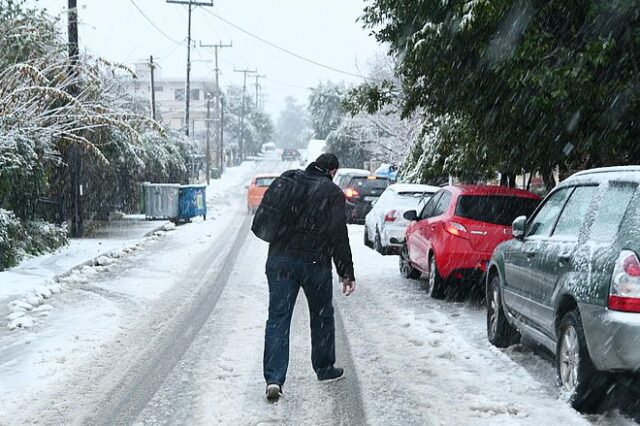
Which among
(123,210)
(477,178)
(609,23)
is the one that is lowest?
(123,210)

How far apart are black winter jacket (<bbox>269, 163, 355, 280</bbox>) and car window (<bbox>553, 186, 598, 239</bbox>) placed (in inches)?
68.1

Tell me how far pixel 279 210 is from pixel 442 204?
5.60 meters

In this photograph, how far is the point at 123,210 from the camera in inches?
1021

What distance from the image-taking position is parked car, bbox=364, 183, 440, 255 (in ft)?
50.8

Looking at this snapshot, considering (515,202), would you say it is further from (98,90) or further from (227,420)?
(98,90)

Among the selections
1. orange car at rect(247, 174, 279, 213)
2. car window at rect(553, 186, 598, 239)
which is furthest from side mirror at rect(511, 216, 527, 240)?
orange car at rect(247, 174, 279, 213)

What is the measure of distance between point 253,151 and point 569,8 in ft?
338

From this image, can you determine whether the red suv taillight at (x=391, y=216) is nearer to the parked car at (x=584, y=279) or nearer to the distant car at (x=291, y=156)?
the parked car at (x=584, y=279)

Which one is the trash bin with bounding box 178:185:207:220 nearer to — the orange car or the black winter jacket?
the orange car

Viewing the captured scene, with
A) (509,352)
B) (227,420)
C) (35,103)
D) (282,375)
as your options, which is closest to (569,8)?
(509,352)

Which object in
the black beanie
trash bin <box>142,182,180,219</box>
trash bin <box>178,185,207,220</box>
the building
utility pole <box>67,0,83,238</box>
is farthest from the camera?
the building

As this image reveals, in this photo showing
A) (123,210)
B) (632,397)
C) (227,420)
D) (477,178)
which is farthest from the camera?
(123,210)

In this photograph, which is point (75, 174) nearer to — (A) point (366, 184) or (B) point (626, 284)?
(A) point (366, 184)

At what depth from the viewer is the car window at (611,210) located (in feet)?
16.9
